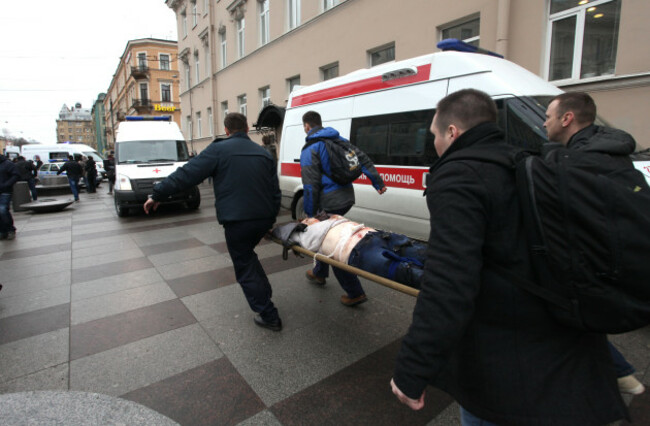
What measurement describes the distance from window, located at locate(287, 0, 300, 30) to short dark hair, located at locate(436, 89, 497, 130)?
46.7 feet

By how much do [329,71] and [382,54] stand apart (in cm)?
255

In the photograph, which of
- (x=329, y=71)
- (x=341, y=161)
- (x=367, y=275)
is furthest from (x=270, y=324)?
(x=329, y=71)

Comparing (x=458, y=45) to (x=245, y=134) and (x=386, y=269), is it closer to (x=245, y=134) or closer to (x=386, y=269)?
(x=245, y=134)

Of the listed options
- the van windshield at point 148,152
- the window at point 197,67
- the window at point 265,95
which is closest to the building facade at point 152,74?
the window at point 197,67

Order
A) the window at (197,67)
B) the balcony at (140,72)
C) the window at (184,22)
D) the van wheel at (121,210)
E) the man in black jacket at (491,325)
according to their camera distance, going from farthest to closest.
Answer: the balcony at (140,72) < the window at (184,22) < the window at (197,67) < the van wheel at (121,210) < the man in black jacket at (491,325)

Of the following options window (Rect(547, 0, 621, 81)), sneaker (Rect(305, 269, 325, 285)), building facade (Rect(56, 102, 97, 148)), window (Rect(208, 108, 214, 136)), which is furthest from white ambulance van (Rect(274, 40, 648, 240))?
building facade (Rect(56, 102, 97, 148))

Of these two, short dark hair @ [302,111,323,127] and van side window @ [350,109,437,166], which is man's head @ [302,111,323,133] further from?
van side window @ [350,109,437,166]

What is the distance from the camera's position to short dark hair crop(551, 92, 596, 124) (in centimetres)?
266

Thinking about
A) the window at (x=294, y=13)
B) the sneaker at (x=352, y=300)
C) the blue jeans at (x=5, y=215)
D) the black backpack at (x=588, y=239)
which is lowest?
the sneaker at (x=352, y=300)

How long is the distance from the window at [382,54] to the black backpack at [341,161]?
24.1 ft

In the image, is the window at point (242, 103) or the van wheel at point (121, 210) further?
the window at point (242, 103)

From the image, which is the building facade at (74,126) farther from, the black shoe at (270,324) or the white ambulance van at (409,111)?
the black shoe at (270,324)

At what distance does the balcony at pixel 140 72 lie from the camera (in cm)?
4306

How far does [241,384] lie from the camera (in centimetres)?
262
